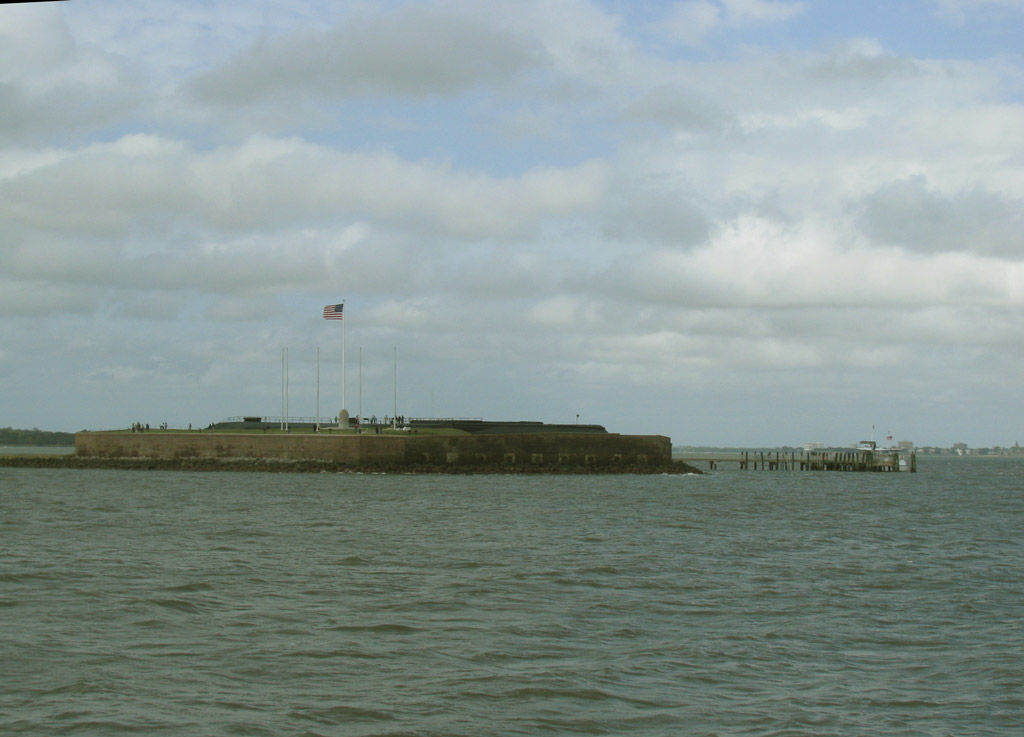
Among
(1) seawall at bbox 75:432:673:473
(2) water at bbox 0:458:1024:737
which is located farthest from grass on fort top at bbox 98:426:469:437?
(2) water at bbox 0:458:1024:737

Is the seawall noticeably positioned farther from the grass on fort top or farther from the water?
the water

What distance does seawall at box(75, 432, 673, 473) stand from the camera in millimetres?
58281

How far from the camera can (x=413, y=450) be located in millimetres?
58375

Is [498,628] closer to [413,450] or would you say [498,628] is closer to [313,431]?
[413,450]

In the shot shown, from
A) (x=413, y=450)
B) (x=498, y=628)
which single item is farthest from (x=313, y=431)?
(x=498, y=628)

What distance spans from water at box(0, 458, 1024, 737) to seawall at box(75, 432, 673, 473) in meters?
29.9

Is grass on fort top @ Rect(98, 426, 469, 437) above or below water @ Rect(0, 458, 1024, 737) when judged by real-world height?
above

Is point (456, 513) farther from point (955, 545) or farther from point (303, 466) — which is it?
point (303, 466)

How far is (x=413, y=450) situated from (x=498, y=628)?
1790 inches

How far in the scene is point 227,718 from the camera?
9.16 m

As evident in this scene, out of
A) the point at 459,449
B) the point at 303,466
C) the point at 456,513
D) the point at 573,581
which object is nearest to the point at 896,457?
the point at 459,449

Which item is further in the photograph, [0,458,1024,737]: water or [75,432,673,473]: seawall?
[75,432,673,473]: seawall

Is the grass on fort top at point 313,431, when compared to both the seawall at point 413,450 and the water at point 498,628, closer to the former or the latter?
the seawall at point 413,450

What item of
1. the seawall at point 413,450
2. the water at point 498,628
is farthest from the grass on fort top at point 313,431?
the water at point 498,628
